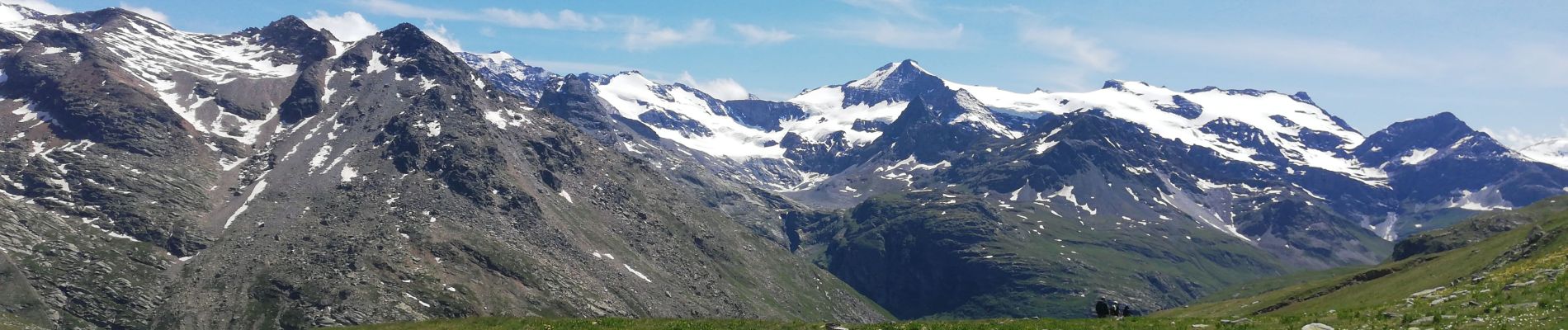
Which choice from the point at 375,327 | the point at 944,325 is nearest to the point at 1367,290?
the point at 944,325

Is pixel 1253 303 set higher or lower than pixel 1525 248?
lower

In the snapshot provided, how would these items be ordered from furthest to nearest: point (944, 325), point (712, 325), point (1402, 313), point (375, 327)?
1. point (375, 327)
2. point (712, 325)
3. point (944, 325)
4. point (1402, 313)

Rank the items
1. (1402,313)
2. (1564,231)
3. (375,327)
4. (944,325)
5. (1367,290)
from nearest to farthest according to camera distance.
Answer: (1402,313) < (944,325) < (375,327) < (1564,231) < (1367,290)

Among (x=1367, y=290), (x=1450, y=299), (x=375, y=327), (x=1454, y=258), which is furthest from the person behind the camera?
(x=1454, y=258)

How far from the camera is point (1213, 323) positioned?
48.7 meters

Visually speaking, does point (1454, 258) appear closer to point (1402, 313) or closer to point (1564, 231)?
point (1564, 231)

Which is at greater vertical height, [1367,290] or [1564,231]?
[1564,231]

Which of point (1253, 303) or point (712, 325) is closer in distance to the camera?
point (712, 325)

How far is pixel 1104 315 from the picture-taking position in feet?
208

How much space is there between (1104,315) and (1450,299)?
1957 centimetres

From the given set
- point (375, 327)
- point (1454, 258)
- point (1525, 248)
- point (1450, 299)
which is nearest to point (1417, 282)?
point (1525, 248)

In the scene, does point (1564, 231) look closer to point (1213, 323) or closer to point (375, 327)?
point (1213, 323)

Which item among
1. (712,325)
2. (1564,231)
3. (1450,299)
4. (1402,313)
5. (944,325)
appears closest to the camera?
(1402,313)

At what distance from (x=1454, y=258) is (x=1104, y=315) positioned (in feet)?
243
